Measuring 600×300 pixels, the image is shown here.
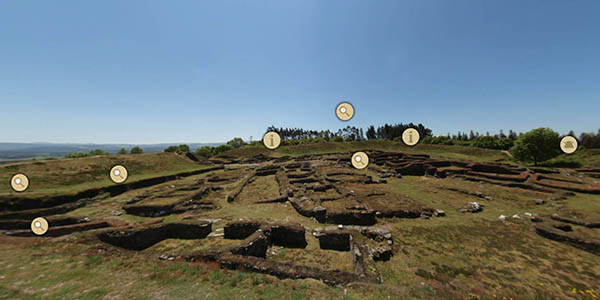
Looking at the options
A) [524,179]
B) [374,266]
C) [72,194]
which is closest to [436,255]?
[374,266]

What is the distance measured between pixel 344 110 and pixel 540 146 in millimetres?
51890

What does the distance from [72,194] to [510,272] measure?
3626 cm

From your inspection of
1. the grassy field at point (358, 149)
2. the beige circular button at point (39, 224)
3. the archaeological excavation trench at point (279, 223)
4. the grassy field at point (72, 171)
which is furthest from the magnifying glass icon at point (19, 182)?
the grassy field at point (358, 149)

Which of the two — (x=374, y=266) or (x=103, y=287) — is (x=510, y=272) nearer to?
(x=374, y=266)

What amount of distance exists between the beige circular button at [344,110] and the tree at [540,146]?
5007 cm

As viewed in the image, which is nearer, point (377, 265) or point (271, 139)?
point (377, 265)

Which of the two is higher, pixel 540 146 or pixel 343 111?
pixel 343 111

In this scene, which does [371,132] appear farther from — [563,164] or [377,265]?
[377,265]

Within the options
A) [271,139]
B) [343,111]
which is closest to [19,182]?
[271,139]

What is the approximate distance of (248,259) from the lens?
7.75 m

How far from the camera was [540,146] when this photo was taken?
36312 mm

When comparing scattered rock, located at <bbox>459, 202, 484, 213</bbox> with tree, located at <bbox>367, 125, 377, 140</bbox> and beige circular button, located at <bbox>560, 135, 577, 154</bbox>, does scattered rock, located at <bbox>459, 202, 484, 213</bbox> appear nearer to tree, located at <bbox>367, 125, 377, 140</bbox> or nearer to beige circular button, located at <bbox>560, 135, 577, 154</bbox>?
beige circular button, located at <bbox>560, 135, 577, 154</bbox>

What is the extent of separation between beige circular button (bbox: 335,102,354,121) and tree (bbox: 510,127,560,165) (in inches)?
1971

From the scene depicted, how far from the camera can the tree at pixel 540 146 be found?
36031mm
